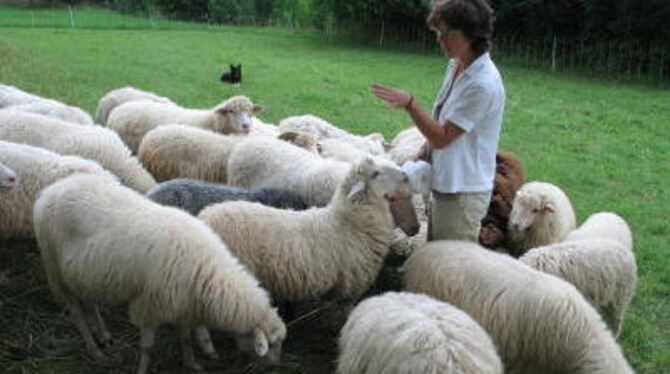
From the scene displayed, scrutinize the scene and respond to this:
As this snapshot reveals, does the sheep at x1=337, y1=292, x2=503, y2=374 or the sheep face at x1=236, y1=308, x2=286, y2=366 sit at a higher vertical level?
the sheep at x1=337, y1=292, x2=503, y2=374

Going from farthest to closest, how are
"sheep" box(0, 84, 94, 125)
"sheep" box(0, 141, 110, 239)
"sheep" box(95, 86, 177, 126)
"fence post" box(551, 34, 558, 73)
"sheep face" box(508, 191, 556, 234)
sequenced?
"fence post" box(551, 34, 558, 73) < "sheep" box(95, 86, 177, 126) < "sheep" box(0, 84, 94, 125) < "sheep face" box(508, 191, 556, 234) < "sheep" box(0, 141, 110, 239)

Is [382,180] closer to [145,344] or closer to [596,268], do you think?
[596,268]

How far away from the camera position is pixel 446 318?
3.56m

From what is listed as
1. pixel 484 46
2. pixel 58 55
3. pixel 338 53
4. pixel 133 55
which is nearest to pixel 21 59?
pixel 58 55

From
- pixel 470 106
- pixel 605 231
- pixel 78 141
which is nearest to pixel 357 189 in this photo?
pixel 470 106

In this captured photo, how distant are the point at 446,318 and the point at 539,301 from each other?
2.64ft

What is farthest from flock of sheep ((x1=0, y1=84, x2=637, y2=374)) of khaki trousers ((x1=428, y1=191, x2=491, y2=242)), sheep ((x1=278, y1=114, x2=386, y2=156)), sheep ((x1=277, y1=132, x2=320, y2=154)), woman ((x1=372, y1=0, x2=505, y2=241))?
sheep ((x1=278, y1=114, x2=386, y2=156))

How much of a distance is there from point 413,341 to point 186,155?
13.4 ft

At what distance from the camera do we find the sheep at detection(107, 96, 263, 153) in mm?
7965

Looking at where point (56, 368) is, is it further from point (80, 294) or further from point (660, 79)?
point (660, 79)

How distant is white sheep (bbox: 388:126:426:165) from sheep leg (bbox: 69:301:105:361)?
3.41 meters

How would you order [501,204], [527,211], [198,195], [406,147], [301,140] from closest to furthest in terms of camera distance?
[198,195]
[527,211]
[501,204]
[301,140]
[406,147]

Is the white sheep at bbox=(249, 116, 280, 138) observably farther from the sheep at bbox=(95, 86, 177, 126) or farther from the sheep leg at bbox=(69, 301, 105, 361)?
the sheep leg at bbox=(69, 301, 105, 361)

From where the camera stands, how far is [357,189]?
4859 millimetres
